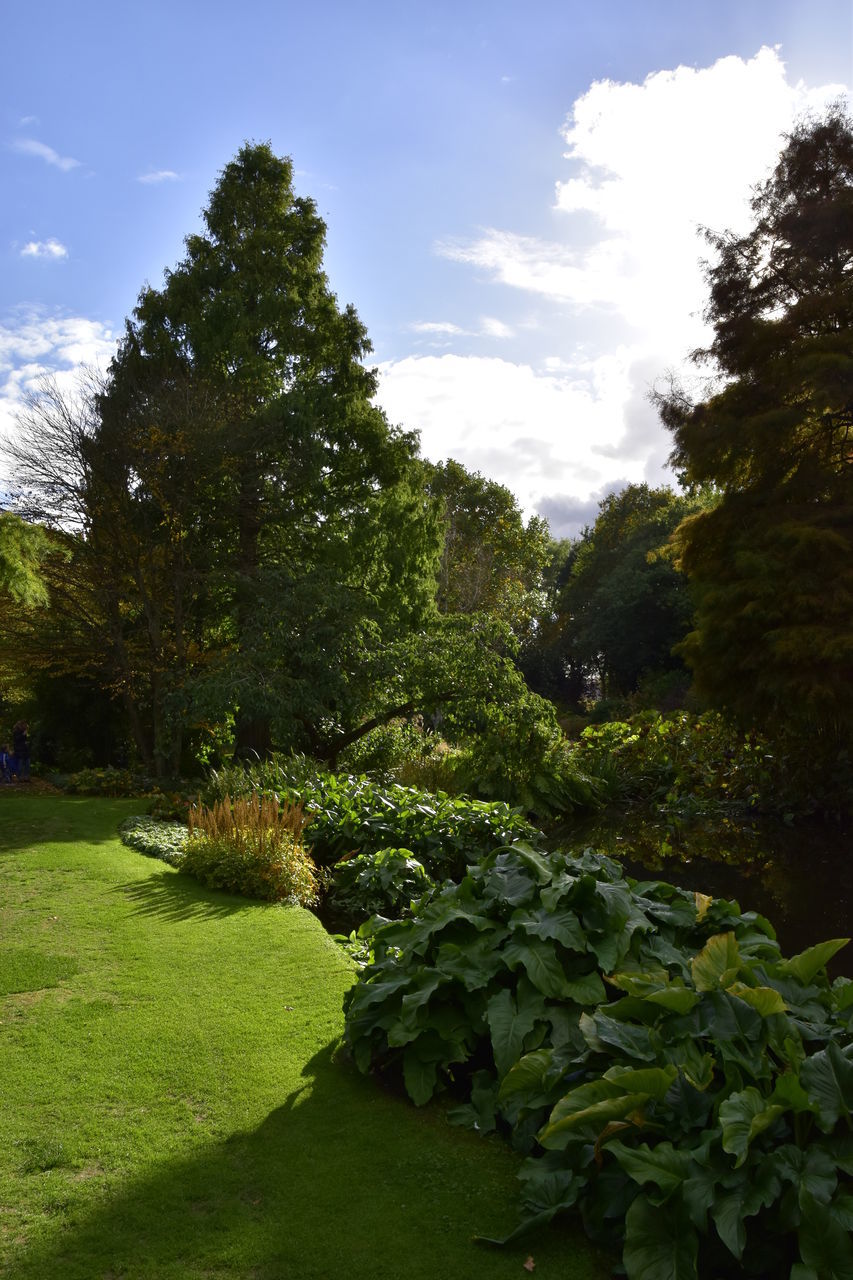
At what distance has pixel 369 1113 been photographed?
12.2 feet

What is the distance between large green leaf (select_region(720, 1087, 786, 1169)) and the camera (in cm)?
260

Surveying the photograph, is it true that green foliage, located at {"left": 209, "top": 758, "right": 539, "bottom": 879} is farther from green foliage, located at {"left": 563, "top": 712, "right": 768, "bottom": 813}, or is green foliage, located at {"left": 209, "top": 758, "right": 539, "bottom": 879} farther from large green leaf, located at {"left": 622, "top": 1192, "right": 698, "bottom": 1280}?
green foliage, located at {"left": 563, "top": 712, "right": 768, "bottom": 813}

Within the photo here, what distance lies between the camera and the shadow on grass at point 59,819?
1014 cm

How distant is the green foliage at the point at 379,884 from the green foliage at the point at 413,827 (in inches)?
9.9

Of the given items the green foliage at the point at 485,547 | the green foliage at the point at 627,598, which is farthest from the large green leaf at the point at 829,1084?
the green foliage at the point at 485,547

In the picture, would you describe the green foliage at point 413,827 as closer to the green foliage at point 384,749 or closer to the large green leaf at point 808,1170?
the large green leaf at point 808,1170

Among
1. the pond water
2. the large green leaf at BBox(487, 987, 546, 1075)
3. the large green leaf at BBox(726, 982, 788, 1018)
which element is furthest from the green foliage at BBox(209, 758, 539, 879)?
the large green leaf at BBox(726, 982, 788, 1018)

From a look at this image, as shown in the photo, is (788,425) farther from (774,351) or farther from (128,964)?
(128,964)

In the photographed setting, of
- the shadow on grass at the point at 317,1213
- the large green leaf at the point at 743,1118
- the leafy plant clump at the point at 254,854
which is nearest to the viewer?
the large green leaf at the point at 743,1118

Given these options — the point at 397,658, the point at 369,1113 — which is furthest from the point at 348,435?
the point at 369,1113

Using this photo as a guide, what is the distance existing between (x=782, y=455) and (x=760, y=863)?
21.5 ft

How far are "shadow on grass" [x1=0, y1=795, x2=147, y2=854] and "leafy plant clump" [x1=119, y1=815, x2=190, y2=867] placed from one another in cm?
23

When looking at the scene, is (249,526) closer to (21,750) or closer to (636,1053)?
(21,750)

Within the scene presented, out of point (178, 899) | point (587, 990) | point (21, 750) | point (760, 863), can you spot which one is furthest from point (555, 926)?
point (21, 750)
